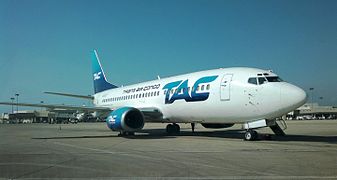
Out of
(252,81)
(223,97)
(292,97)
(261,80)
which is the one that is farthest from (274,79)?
(223,97)

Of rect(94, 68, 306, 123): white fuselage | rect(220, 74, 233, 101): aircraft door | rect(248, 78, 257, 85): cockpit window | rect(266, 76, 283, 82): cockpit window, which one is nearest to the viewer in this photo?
rect(94, 68, 306, 123): white fuselage

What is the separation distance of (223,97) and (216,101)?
493mm

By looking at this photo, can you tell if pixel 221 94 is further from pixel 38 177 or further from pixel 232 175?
pixel 38 177

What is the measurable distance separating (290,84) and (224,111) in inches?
137

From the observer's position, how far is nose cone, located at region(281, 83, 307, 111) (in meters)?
15.2

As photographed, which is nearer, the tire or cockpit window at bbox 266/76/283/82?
cockpit window at bbox 266/76/283/82

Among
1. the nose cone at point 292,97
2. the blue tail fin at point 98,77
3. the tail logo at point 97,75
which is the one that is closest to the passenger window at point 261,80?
the nose cone at point 292,97

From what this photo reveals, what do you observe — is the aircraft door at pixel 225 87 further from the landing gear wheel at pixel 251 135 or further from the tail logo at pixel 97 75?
the tail logo at pixel 97 75

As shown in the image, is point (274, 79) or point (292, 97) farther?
point (274, 79)

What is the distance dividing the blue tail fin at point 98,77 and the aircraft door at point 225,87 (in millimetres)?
18525

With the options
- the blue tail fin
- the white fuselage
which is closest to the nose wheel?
the white fuselage

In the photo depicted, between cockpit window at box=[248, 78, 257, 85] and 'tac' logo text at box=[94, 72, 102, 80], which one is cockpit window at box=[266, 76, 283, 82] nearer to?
cockpit window at box=[248, 78, 257, 85]

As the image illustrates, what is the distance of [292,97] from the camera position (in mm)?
15227

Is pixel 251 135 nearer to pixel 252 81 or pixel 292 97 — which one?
pixel 252 81
